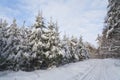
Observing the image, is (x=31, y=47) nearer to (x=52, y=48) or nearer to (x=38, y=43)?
(x=38, y=43)

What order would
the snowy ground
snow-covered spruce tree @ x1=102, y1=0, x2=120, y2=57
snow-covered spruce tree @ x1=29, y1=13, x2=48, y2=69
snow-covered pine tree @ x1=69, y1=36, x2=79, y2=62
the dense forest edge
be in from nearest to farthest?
the snowy ground
snow-covered spruce tree @ x1=102, y1=0, x2=120, y2=57
the dense forest edge
snow-covered spruce tree @ x1=29, y1=13, x2=48, y2=69
snow-covered pine tree @ x1=69, y1=36, x2=79, y2=62

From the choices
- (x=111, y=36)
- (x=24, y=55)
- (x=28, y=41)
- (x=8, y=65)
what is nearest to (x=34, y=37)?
(x=28, y=41)

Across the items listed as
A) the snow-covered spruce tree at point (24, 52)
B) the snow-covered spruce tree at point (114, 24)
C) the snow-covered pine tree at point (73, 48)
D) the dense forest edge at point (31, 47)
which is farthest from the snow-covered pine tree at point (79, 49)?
the snow-covered spruce tree at point (114, 24)

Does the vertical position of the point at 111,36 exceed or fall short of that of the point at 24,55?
it exceeds it

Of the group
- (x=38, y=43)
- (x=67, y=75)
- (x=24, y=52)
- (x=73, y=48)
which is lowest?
(x=67, y=75)

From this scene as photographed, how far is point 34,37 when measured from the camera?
114 feet

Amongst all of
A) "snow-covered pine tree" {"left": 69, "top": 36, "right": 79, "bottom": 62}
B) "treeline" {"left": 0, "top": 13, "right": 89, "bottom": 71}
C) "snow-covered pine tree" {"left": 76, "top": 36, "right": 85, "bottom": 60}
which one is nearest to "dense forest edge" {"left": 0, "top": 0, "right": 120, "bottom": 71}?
"treeline" {"left": 0, "top": 13, "right": 89, "bottom": 71}

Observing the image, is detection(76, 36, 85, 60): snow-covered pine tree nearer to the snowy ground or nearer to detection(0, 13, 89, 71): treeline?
detection(0, 13, 89, 71): treeline

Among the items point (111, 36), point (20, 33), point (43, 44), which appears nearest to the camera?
point (111, 36)

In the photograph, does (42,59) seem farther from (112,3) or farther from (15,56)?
(112,3)

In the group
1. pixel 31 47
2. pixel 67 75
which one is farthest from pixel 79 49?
pixel 67 75

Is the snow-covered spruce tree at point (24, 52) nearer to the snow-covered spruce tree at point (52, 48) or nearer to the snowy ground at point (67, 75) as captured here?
the snow-covered spruce tree at point (52, 48)

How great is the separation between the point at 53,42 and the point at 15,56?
686cm

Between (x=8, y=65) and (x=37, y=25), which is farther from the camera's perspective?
(x=37, y=25)
